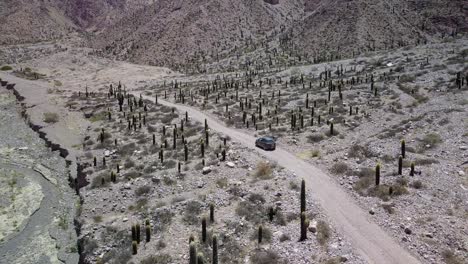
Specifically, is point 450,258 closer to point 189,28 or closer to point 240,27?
point 189,28

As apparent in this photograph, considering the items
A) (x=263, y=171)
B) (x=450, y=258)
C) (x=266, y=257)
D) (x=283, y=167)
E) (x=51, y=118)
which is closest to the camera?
(x=450, y=258)

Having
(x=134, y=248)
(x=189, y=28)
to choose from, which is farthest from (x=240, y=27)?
(x=134, y=248)

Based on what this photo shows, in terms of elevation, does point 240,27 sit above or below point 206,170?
above

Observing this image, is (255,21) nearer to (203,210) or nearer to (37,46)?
(37,46)

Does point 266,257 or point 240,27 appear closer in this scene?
point 266,257

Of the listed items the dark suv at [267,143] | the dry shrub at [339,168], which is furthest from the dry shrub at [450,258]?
the dark suv at [267,143]

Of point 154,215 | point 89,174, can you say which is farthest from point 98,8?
point 154,215
